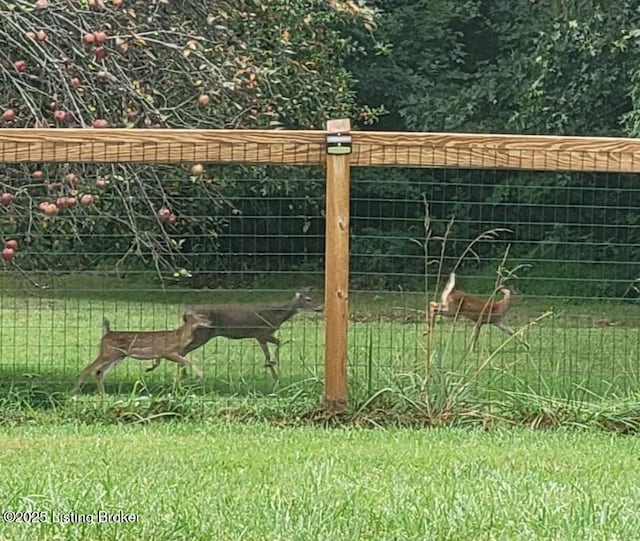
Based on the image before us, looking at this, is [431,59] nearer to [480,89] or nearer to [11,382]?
[480,89]

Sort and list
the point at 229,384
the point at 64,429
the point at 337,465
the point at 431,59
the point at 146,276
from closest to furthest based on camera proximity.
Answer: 1. the point at 337,465
2. the point at 64,429
3. the point at 229,384
4. the point at 146,276
5. the point at 431,59

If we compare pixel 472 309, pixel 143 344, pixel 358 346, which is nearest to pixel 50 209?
pixel 143 344

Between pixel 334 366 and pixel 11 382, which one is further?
pixel 11 382

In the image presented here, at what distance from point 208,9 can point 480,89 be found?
1060cm

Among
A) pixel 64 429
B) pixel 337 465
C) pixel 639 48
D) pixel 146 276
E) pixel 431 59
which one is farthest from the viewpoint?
pixel 431 59

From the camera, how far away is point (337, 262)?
5465 mm

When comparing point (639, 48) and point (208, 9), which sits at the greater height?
point (639, 48)

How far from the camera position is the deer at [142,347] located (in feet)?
19.4

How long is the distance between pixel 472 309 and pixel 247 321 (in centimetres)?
126

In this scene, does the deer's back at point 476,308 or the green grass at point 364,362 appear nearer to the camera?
the green grass at point 364,362

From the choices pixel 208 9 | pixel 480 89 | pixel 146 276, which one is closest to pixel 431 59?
pixel 480 89

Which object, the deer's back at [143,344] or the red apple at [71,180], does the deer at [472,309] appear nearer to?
the deer's back at [143,344]

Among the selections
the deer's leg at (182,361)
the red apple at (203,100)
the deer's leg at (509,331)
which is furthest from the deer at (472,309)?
the red apple at (203,100)

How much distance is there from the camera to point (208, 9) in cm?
728
